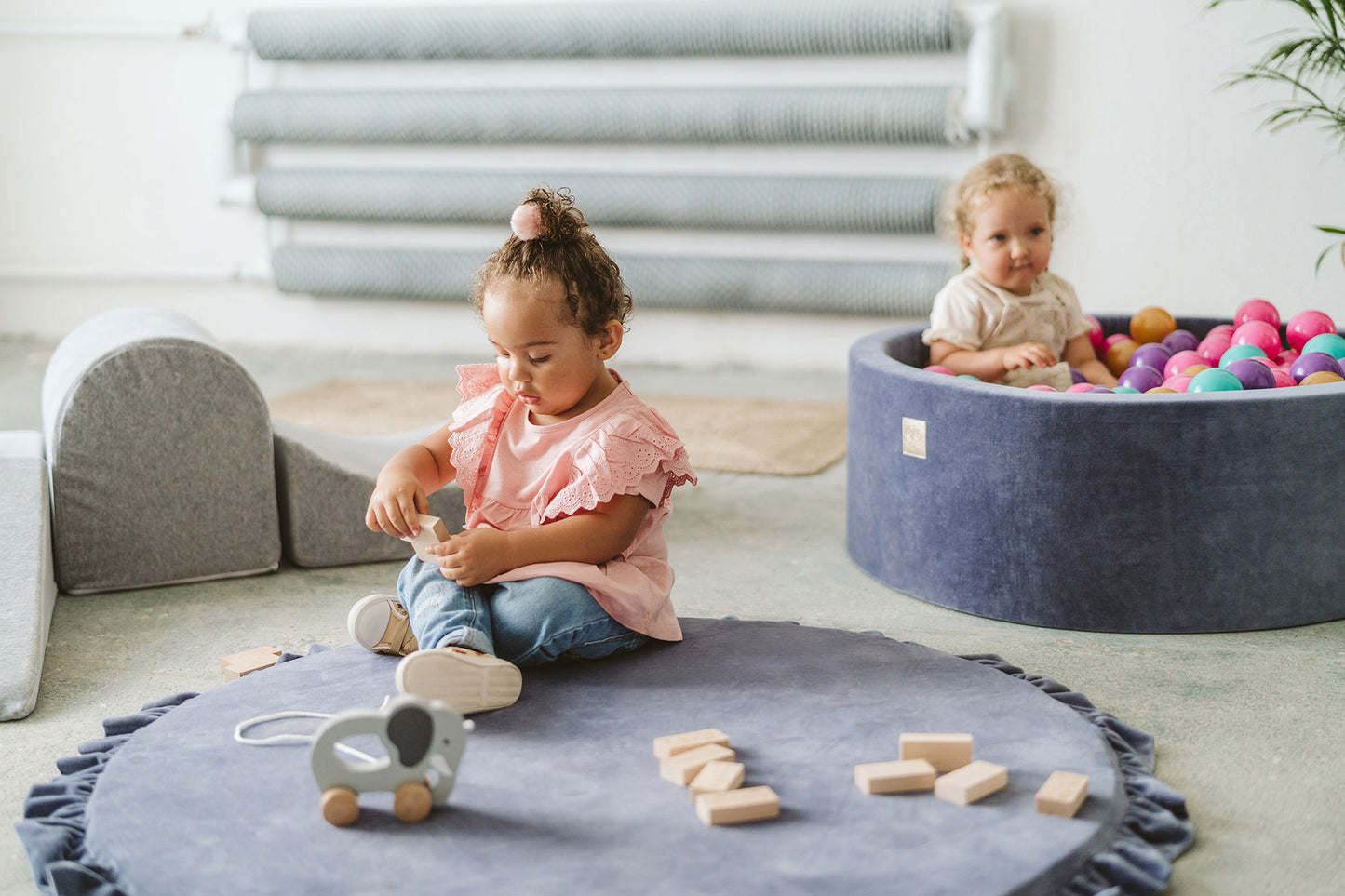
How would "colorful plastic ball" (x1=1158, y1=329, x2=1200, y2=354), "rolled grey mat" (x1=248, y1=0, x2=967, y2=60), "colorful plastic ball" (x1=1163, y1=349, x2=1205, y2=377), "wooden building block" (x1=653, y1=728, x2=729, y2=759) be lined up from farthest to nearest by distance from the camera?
"rolled grey mat" (x1=248, y1=0, x2=967, y2=60)
"colorful plastic ball" (x1=1158, y1=329, x2=1200, y2=354)
"colorful plastic ball" (x1=1163, y1=349, x2=1205, y2=377)
"wooden building block" (x1=653, y1=728, x2=729, y2=759)

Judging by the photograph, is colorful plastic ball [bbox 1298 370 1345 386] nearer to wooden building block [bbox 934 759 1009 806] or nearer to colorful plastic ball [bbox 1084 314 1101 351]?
colorful plastic ball [bbox 1084 314 1101 351]

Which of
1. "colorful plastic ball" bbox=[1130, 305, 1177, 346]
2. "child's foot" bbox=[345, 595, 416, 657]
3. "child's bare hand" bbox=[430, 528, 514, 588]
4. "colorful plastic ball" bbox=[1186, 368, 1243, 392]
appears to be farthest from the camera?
"colorful plastic ball" bbox=[1130, 305, 1177, 346]

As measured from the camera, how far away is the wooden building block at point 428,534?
171 centimetres

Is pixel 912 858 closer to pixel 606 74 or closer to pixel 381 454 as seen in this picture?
pixel 381 454

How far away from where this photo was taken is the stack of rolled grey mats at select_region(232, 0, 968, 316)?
416 centimetres

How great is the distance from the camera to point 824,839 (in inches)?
50.4

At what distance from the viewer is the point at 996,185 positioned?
2.50m

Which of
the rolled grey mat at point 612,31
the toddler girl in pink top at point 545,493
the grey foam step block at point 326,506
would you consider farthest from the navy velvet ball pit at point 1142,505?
the rolled grey mat at point 612,31

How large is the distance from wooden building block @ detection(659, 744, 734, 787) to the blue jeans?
31 centimetres

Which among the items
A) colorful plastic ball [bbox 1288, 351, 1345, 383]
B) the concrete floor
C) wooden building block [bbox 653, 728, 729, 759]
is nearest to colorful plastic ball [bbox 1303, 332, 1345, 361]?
colorful plastic ball [bbox 1288, 351, 1345, 383]

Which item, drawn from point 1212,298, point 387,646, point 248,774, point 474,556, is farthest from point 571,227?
point 1212,298

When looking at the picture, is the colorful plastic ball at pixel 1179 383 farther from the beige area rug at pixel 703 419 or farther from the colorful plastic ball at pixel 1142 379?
the beige area rug at pixel 703 419

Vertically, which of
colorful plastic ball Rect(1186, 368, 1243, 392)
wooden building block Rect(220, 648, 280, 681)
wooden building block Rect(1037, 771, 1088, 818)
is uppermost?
colorful plastic ball Rect(1186, 368, 1243, 392)

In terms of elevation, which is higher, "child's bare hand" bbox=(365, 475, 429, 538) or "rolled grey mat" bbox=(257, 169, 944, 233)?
"rolled grey mat" bbox=(257, 169, 944, 233)
